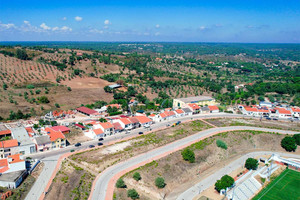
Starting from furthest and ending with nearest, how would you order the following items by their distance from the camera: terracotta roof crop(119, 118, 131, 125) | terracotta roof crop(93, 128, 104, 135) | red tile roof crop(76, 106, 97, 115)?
red tile roof crop(76, 106, 97, 115) → terracotta roof crop(119, 118, 131, 125) → terracotta roof crop(93, 128, 104, 135)

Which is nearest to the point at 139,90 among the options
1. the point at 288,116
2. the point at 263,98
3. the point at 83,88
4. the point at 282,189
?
the point at 83,88

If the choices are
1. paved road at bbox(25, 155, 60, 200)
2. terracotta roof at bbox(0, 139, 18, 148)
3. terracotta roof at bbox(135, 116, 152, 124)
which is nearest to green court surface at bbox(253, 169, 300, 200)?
terracotta roof at bbox(135, 116, 152, 124)

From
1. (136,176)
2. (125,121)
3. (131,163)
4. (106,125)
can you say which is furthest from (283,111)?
(136,176)

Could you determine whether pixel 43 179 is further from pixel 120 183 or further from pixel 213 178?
pixel 213 178

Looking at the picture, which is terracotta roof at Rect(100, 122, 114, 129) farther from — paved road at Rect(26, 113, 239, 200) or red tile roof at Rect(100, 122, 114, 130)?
paved road at Rect(26, 113, 239, 200)

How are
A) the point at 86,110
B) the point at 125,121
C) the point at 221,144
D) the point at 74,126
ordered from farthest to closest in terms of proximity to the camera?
the point at 86,110, the point at 125,121, the point at 74,126, the point at 221,144

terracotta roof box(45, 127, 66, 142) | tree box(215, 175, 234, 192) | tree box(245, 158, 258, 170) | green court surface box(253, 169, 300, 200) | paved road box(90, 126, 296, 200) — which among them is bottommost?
green court surface box(253, 169, 300, 200)

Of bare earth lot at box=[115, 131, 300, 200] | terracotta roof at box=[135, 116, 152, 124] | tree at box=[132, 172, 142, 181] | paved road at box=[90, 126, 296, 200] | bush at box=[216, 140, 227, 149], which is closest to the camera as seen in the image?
paved road at box=[90, 126, 296, 200]
